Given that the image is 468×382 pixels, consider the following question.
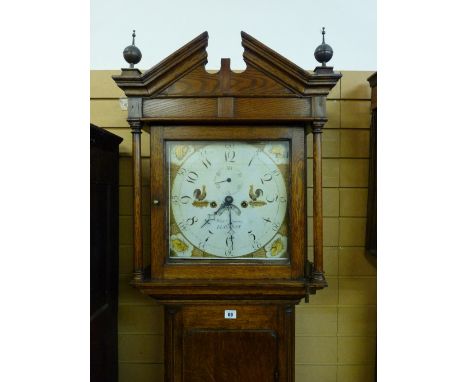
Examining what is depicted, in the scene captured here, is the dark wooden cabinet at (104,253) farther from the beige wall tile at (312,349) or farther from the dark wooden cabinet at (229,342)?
the beige wall tile at (312,349)

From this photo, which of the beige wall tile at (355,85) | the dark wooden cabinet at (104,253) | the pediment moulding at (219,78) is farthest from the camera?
the beige wall tile at (355,85)

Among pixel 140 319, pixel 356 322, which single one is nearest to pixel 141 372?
pixel 140 319

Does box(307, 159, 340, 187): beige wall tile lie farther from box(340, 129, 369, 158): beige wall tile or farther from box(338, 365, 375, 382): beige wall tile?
box(338, 365, 375, 382): beige wall tile

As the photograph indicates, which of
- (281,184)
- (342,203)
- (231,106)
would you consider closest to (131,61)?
(231,106)

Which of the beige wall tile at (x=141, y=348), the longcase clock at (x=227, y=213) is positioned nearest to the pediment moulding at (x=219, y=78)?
the longcase clock at (x=227, y=213)

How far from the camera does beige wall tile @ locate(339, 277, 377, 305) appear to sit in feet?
5.49

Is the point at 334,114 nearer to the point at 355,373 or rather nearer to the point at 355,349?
the point at 355,349

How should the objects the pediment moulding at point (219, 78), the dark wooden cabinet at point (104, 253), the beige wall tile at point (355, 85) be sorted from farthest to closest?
the beige wall tile at point (355, 85)
the dark wooden cabinet at point (104, 253)
the pediment moulding at point (219, 78)

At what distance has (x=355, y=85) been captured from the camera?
1.65 metres

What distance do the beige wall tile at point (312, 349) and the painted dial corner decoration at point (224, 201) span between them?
2.26ft

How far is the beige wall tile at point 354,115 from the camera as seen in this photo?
1.65 m

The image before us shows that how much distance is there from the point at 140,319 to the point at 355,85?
5.12 feet

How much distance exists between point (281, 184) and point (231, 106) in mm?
332

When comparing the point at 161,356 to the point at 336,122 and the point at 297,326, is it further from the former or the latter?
the point at 336,122
